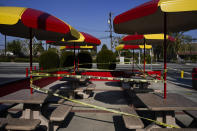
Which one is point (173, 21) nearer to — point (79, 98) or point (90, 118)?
point (90, 118)

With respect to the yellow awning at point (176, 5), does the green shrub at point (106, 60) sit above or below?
below

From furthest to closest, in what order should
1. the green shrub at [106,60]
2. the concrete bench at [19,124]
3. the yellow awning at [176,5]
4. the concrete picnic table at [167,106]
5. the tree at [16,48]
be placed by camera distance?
the tree at [16,48], the green shrub at [106,60], the concrete picnic table at [167,106], the concrete bench at [19,124], the yellow awning at [176,5]

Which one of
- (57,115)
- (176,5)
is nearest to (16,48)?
(57,115)

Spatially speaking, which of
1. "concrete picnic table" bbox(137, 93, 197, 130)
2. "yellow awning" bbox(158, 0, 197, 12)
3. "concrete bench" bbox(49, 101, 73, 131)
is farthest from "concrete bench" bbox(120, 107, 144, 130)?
"yellow awning" bbox(158, 0, 197, 12)

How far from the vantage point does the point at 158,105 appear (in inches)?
107

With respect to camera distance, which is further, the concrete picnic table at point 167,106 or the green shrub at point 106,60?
the green shrub at point 106,60

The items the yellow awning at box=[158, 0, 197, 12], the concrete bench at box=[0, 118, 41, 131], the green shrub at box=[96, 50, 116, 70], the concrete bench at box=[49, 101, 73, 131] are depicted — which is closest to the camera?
the yellow awning at box=[158, 0, 197, 12]

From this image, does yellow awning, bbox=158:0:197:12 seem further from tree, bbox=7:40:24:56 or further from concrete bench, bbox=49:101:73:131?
tree, bbox=7:40:24:56

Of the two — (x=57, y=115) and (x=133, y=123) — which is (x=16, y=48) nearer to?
(x=57, y=115)

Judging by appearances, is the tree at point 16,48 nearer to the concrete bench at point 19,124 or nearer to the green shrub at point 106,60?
the green shrub at point 106,60

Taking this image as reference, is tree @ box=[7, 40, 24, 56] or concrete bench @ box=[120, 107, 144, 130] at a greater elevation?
tree @ box=[7, 40, 24, 56]

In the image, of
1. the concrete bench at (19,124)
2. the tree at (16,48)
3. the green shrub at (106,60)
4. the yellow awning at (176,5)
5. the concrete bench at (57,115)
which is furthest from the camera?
the tree at (16,48)

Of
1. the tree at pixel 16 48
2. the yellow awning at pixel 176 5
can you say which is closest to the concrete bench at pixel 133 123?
the yellow awning at pixel 176 5

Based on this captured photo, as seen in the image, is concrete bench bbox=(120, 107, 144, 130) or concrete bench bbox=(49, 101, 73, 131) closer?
concrete bench bbox=(120, 107, 144, 130)
